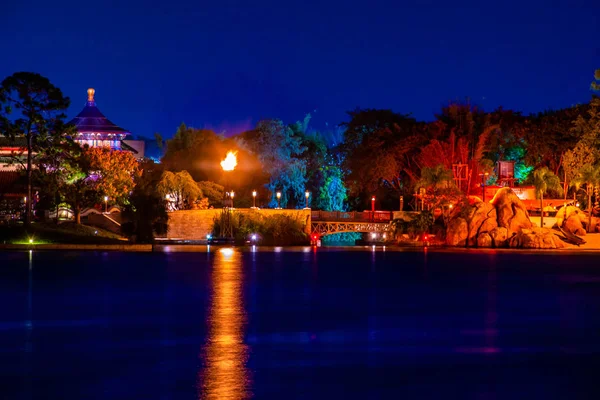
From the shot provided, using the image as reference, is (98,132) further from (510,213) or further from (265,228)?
(510,213)

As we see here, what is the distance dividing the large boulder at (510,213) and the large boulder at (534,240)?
1.32ft

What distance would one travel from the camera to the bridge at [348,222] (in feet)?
191

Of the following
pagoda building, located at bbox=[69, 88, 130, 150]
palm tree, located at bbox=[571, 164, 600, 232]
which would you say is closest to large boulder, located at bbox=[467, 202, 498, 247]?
palm tree, located at bbox=[571, 164, 600, 232]

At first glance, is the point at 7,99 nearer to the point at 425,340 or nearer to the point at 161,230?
the point at 161,230

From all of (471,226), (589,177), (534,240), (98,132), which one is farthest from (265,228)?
(98,132)

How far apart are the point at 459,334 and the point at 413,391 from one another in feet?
13.5

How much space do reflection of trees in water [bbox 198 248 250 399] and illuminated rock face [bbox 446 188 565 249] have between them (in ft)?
101

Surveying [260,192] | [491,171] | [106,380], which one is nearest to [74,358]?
[106,380]

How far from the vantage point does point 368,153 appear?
69.1 m

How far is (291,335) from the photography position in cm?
1298

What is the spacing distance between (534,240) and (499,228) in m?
2.06

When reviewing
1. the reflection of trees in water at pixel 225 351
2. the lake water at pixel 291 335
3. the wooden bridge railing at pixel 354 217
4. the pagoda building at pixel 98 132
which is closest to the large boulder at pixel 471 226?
the wooden bridge railing at pixel 354 217

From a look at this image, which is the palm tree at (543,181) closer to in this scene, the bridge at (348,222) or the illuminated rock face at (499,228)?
the illuminated rock face at (499,228)

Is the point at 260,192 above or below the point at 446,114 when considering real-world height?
below
